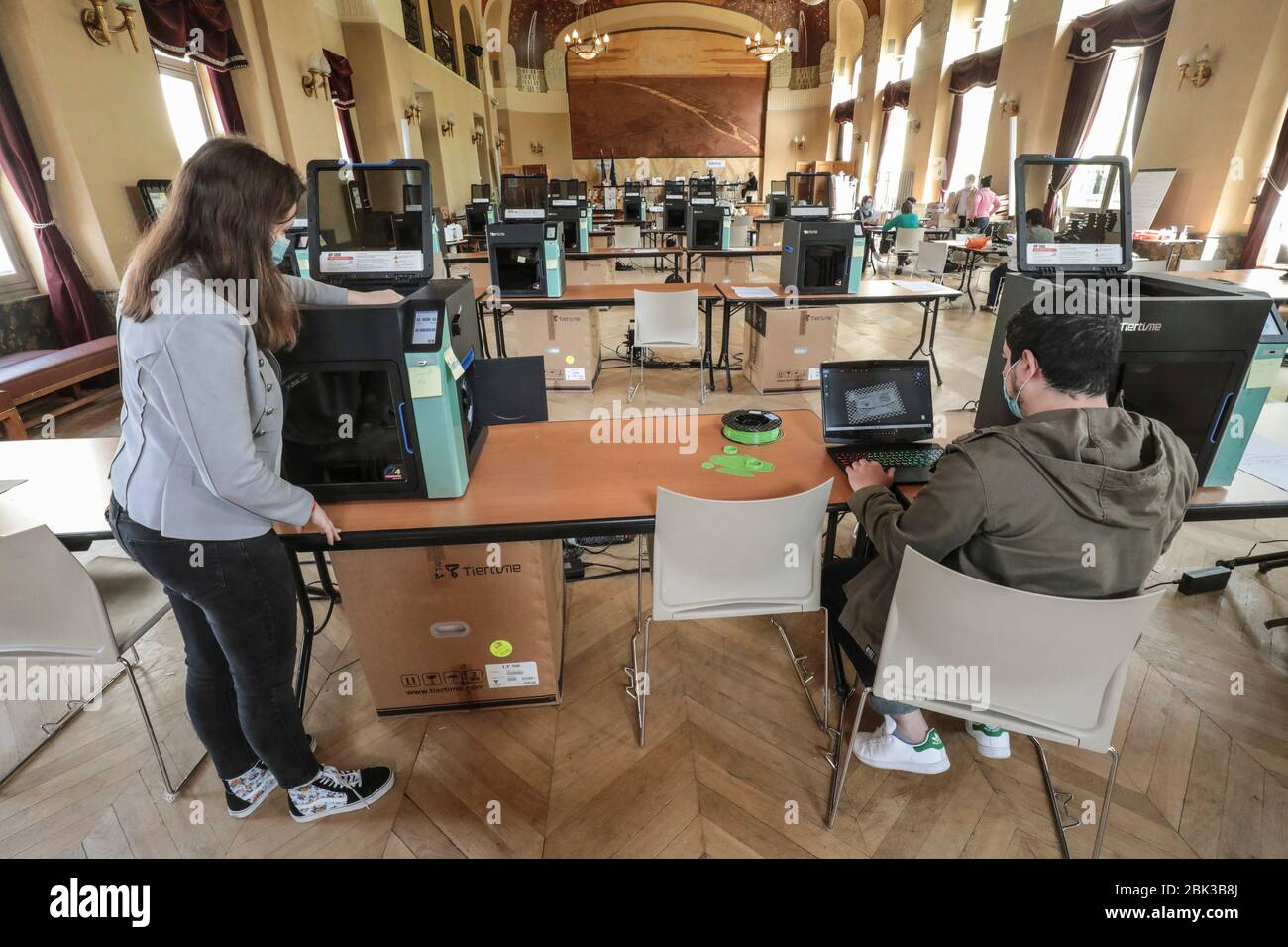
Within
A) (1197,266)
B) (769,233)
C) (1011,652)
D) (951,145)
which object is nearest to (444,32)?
(769,233)

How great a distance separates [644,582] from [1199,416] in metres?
1.77

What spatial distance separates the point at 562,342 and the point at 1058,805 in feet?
12.7

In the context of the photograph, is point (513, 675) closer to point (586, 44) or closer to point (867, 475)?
point (867, 475)

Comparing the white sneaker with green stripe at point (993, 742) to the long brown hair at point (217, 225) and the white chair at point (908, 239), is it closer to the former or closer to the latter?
the long brown hair at point (217, 225)

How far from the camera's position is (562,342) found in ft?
15.1

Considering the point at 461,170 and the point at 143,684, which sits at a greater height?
the point at 461,170

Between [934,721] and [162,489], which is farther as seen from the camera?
[934,721]

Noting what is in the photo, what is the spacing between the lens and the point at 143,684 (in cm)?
203

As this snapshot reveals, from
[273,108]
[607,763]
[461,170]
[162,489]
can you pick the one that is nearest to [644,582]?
[607,763]

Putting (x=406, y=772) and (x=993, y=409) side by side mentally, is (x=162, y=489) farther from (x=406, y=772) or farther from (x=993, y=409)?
(x=993, y=409)

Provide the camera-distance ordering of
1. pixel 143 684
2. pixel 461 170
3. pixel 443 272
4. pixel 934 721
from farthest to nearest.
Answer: pixel 461 170
pixel 443 272
pixel 143 684
pixel 934 721

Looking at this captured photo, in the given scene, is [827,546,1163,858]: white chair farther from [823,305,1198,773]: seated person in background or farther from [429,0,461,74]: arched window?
[429,0,461,74]: arched window

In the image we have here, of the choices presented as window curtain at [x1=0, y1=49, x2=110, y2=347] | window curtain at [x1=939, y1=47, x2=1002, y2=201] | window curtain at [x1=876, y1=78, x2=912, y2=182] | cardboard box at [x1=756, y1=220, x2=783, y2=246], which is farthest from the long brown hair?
window curtain at [x1=876, y1=78, x2=912, y2=182]

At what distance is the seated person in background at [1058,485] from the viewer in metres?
1.10
